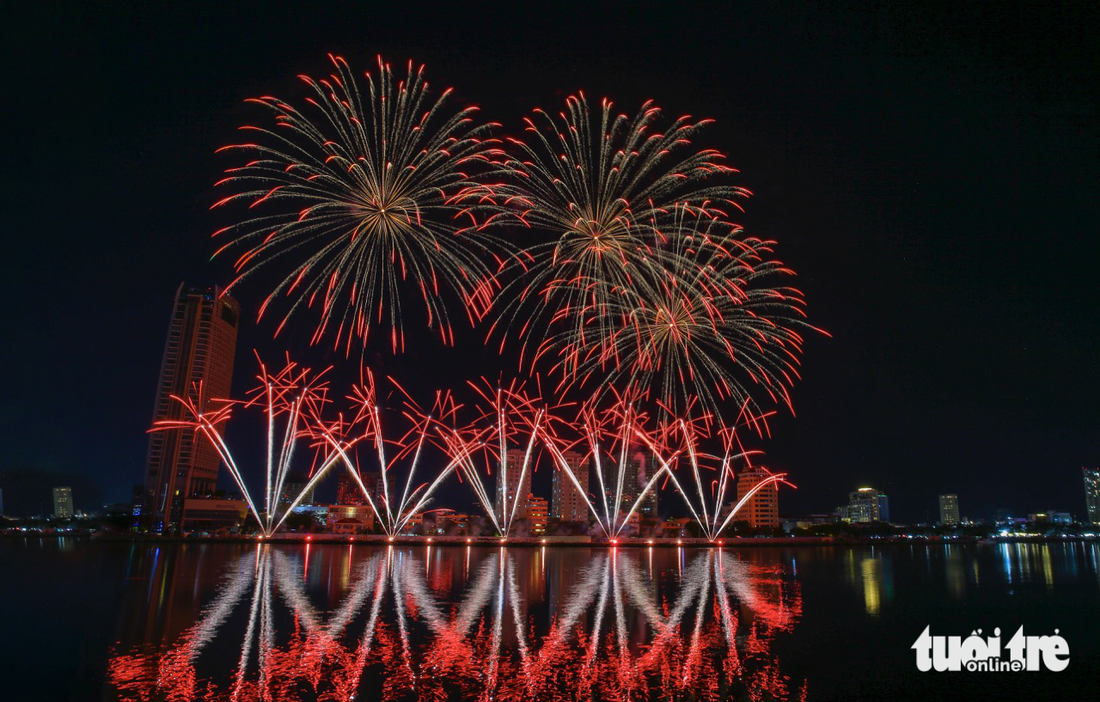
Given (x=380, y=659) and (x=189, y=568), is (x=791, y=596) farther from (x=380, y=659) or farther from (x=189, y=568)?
(x=189, y=568)

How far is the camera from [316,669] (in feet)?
40.1

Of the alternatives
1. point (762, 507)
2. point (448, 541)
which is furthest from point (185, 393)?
point (762, 507)

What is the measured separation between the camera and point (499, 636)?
15.4 meters

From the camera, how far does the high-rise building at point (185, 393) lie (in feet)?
312

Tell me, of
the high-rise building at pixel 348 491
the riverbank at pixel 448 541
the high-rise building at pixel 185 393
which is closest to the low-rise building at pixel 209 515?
the high-rise building at pixel 185 393

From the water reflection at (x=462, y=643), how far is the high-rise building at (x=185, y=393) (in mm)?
78944

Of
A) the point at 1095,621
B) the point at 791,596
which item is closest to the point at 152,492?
the point at 791,596

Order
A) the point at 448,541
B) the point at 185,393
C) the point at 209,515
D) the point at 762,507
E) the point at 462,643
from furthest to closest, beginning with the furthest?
the point at 762,507, the point at 185,393, the point at 209,515, the point at 448,541, the point at 462,643

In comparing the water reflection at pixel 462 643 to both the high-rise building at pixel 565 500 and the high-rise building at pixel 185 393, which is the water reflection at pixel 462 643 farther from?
the high-rise building at pixel 565 500

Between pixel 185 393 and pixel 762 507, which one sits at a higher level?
pixel 185 393

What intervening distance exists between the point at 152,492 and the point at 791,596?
95204 mm
